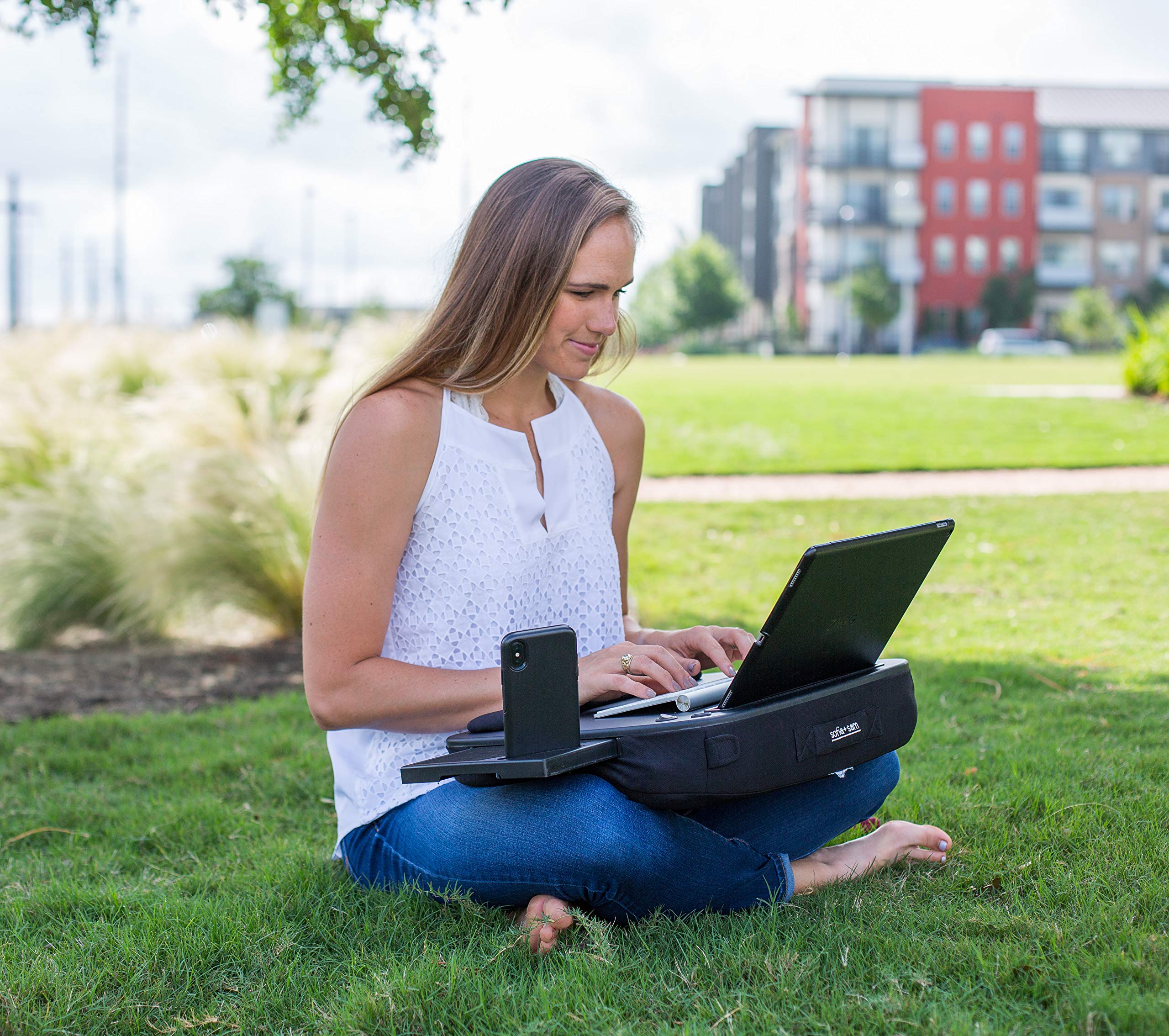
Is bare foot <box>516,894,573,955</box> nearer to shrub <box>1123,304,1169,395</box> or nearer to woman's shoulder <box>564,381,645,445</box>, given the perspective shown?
woman's shoulder <box>564,381,645,445</box>

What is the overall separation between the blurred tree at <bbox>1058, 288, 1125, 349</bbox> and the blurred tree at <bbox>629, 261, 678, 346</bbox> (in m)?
17.8

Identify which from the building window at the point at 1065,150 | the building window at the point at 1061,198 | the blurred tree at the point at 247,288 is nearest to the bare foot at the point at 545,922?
the blurred tree at the point at 247,288

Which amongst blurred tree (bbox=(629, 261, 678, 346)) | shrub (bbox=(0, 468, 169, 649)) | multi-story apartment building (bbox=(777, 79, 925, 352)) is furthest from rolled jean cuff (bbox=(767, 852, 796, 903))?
blurred tree (bbox=(629, 261, 678, 346))

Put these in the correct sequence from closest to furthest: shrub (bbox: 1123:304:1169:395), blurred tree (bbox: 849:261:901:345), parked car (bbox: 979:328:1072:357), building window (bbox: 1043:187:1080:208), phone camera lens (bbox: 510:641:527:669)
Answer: phone camera lens (bbox: 510:641:527:669), shrub (bbox: 1123:304:1169:395), parked car (bbox: 979:328:1072:357), blurred tree (bbox: 849:261:901:345), building window (bbox: 1043:187:1080:208)

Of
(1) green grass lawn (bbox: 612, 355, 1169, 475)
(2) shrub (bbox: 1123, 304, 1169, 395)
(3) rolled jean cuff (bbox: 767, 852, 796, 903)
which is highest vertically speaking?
(2) shrub (bbox: 1123, 304, 1169, 395)

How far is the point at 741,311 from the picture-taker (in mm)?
58688

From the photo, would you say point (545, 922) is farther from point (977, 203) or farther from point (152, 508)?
point (977, 203)

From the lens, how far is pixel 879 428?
1219 centimetres

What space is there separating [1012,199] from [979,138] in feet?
10.6

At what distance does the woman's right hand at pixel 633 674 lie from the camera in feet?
6.62

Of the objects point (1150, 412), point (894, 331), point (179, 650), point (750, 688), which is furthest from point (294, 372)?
point (894, 331)

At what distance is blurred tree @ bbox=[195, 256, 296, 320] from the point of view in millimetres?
37188

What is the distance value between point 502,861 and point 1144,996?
1031 millimetres

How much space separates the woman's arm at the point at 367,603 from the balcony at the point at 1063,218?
5987cm
